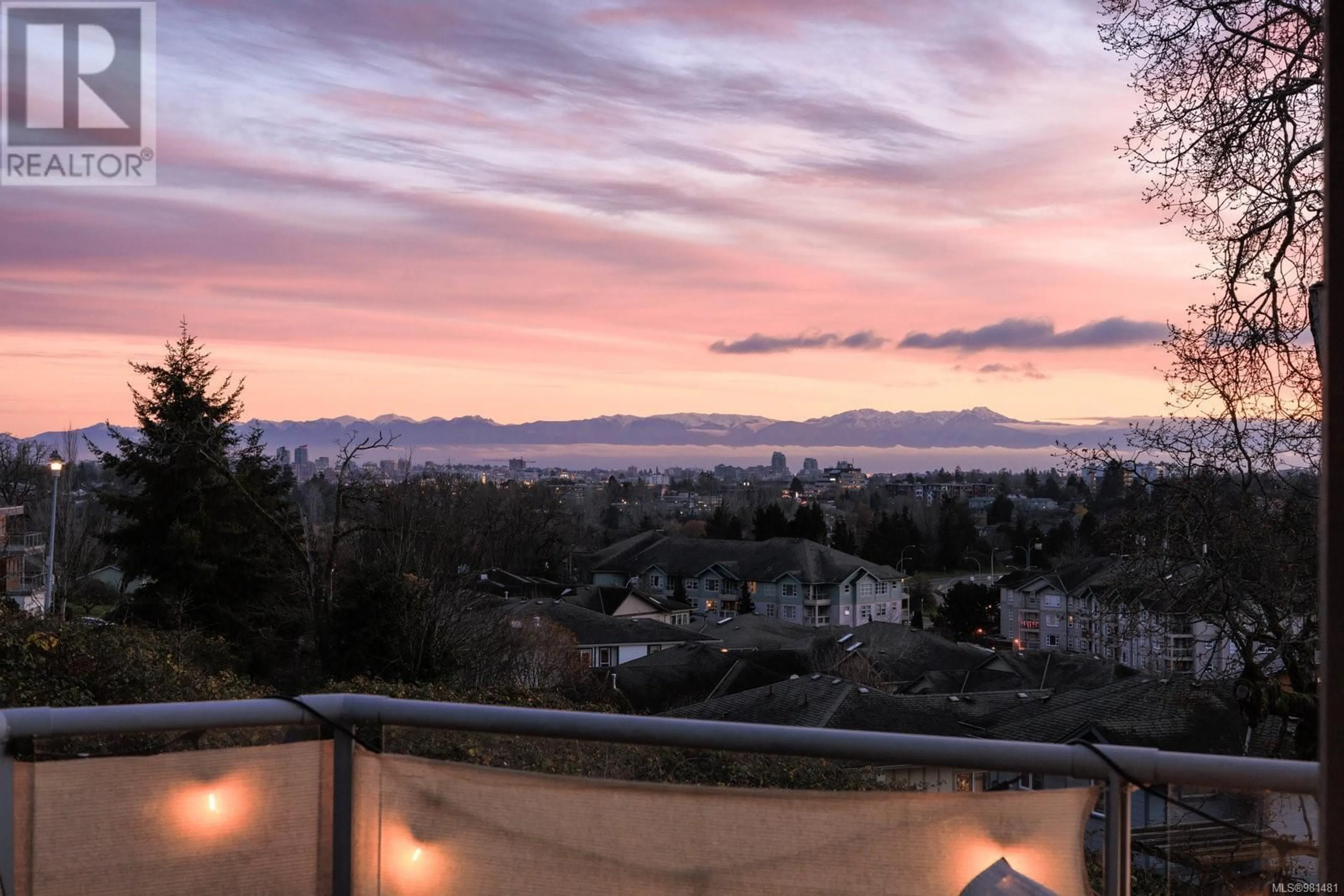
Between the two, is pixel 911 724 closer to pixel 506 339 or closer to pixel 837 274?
pixel 837 274

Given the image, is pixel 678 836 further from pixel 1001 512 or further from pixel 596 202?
pixel 1001 512

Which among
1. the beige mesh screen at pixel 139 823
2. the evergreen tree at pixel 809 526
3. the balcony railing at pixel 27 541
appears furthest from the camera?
the evergreen tree at pixel 809 526

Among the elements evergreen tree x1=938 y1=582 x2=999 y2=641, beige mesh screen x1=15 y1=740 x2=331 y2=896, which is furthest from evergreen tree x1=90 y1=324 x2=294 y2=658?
evergreen tree x1=938 y1=582 x2=999 y2=641

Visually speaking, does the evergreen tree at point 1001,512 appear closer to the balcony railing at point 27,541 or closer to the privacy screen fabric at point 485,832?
the balcony railing at point 27,541

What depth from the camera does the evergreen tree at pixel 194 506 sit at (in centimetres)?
1944

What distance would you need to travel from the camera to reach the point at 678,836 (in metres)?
1.72

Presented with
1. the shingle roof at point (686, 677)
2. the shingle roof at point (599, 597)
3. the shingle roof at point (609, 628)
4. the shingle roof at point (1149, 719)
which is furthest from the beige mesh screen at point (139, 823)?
the shingle roof at point (599, 597)

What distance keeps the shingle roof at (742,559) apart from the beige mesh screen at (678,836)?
Result: 159 feet

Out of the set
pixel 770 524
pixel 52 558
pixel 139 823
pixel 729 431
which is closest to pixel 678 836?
pixel 139 823

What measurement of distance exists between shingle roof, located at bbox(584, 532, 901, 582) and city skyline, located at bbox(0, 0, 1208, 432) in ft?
42.0

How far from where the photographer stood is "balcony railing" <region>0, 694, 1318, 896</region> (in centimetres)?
155

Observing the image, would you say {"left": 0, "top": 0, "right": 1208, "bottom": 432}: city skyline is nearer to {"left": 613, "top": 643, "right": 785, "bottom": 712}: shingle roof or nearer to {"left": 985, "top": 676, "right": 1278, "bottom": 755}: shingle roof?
{"left": 985, "top": 676, "right": 1278, "bottom": 755}: shingle roof

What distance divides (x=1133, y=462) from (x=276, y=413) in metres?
35.8

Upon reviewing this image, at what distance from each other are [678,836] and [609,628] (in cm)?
3293
